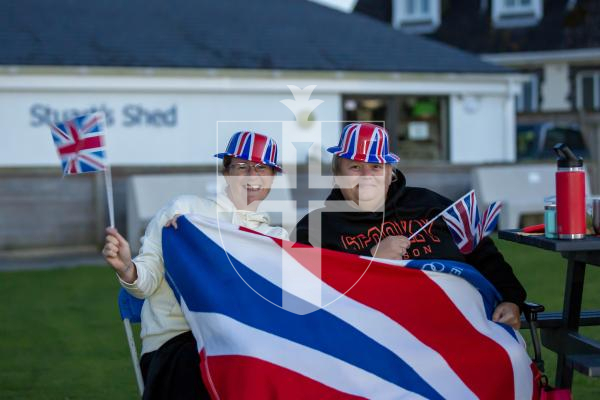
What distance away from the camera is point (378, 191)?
4781 mm

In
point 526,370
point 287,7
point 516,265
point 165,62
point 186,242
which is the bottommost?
point 516,265

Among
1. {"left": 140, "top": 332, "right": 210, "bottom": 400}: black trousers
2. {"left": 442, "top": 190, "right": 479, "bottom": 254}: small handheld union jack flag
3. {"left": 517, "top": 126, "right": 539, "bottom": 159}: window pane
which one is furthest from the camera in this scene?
{"left": 517, "top": 126, "right": 539, "bottom": 159}: window pane

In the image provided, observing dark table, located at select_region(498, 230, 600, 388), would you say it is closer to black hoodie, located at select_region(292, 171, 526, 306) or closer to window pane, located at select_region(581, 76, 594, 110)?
black hoodie, located at select_region(292, 171, 526, 306)

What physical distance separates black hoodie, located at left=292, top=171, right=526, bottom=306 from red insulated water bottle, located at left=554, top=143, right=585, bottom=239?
0.59 meters

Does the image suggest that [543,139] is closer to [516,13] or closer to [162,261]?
[516,13]

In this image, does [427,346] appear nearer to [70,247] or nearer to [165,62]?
[70,247]

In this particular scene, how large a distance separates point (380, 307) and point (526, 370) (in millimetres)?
691

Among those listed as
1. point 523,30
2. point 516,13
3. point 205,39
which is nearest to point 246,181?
point 205,39

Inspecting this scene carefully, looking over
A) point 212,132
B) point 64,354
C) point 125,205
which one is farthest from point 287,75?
point 64,354

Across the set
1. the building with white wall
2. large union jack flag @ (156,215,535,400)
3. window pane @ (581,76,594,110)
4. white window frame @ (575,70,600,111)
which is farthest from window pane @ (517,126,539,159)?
large union jack flag @ (156,215,535,400)

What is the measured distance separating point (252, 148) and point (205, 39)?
1586 cm

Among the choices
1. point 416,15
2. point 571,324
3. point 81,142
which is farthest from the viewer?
point 416,15

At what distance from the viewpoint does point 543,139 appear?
79.4 ft

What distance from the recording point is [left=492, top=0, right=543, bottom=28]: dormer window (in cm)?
3033
